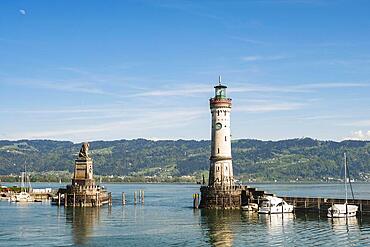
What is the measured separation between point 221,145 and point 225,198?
966 centimetres

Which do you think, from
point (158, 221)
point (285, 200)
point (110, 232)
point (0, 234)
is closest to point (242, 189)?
point (285, 200)

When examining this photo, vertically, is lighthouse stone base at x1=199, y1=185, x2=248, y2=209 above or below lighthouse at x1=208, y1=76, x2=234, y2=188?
below

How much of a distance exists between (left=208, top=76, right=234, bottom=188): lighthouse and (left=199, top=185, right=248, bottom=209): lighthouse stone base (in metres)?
0.93

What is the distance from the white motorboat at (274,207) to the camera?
9981 cm

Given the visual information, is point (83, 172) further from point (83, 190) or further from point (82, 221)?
point (82, 221)

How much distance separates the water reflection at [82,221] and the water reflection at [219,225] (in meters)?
15.8

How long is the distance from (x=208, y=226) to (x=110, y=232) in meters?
15.0

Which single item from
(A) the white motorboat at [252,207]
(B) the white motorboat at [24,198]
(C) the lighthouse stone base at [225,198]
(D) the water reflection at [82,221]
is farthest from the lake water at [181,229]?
(B) the white motorboat at [24,198]

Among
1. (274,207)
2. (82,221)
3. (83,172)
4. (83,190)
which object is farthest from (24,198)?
(274,207)

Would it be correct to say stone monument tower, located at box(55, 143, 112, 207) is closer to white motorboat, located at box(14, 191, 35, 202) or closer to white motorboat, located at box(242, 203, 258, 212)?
white motorboat, located at box(14, 191, 35, 202)

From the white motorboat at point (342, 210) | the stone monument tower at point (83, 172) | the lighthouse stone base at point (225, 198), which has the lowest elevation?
the white motorboat at point (342, 210)

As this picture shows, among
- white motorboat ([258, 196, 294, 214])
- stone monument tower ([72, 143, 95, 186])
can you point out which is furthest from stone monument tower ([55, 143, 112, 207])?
white motorboat ([258, 196, 294, 214])

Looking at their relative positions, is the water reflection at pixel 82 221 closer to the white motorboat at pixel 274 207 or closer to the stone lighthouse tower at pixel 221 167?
the stone lighthouse tower at pixel 221 167

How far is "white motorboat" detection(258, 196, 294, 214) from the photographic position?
327ft
